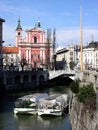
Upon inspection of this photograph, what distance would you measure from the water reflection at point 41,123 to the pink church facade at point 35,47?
67973mm

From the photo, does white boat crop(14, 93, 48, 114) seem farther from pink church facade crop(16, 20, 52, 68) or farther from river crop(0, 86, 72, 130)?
pink church facade crop(16, 20, 52, 68)

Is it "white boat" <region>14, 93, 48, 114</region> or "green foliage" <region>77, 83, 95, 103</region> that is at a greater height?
"green foliage" <region>77, 83, 95, 103</region>

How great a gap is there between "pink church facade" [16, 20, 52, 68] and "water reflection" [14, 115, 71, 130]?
67973mm

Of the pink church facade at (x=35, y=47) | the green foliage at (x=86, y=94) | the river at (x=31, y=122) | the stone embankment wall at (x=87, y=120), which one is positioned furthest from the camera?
the pink church facade at (x=35, y=47)

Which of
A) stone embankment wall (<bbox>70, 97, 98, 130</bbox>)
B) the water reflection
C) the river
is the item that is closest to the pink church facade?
the river

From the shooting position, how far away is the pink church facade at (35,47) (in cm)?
10488

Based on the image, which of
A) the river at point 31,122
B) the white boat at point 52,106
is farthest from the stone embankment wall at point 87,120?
the white boat at point 52,106

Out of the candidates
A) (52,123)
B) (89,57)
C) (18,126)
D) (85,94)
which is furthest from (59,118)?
(89,57)

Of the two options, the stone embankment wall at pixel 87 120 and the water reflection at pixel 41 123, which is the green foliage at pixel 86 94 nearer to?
the stone embankment wall at pixel 87 120

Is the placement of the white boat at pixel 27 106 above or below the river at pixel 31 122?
above

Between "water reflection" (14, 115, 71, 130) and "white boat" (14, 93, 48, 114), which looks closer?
"water reflection" (14, 115, 71, 130)

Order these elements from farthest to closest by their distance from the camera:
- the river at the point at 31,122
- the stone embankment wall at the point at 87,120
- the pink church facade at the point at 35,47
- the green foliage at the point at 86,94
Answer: the pink church facade at the point at 35,47 < the river at the point at 31,122 < the green foliage at the point at 86,94 < the stone embankment wall at the point at 87,120

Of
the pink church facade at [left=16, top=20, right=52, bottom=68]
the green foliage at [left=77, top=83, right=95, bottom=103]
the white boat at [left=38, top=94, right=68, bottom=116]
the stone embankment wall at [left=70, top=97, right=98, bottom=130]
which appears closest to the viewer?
the stone embankment wall at [left=70, top=97, right=98, bottom=130]

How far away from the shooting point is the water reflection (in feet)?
106
